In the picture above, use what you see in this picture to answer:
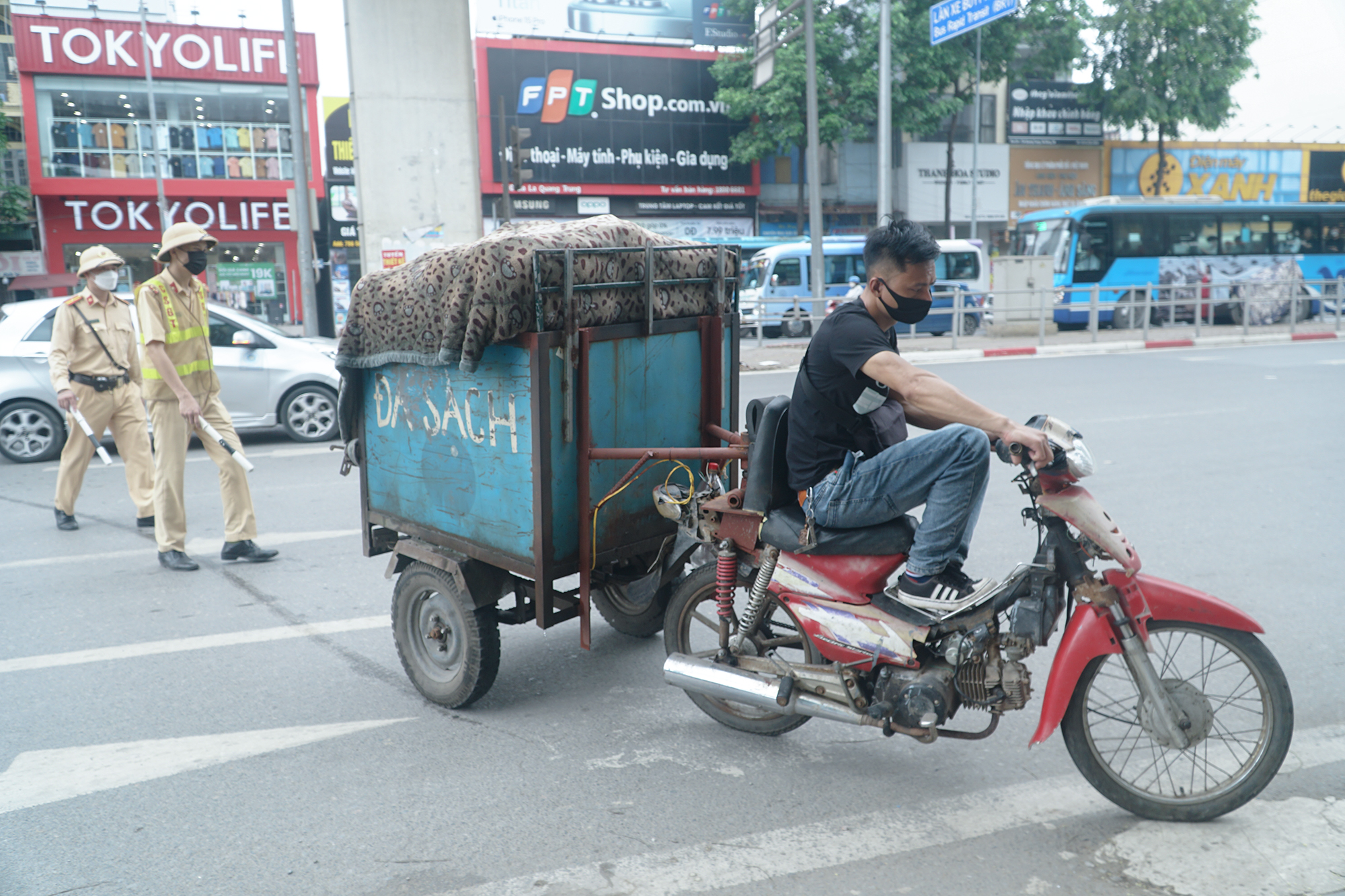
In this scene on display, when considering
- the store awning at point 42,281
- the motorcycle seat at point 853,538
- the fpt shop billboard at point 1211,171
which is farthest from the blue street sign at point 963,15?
the fpt shop billboard at point 1211,171

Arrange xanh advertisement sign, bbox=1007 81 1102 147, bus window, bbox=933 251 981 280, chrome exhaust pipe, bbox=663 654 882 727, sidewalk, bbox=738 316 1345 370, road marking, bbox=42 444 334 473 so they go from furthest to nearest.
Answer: xanh advertisement sign, bbox=1007 81 1102 147 < bus window, bbox=933 251 981 280 < sidewalk, bbox=738 316 1345 370 < road marking, bbox=42 444 334 473 < chrome exhaust pipe, bbox=663 654 882 727

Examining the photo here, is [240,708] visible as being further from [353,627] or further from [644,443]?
[644,443]

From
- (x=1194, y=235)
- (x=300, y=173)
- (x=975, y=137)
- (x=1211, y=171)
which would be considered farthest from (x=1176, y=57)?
(x=300, y=173)

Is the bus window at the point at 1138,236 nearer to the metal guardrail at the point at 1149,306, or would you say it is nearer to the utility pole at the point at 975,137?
the metal guardrail at the point at 1149,306

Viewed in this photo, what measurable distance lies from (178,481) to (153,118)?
2649 cm

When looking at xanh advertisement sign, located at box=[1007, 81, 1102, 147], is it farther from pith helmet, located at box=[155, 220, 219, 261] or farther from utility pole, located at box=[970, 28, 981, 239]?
pith helmet, located at box=[155, 220, 219, 261]

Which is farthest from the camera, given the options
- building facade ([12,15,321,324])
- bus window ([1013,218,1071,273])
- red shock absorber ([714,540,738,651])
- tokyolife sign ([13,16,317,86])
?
building facade ([12,15,321,324])

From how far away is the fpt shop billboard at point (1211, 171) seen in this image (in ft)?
126

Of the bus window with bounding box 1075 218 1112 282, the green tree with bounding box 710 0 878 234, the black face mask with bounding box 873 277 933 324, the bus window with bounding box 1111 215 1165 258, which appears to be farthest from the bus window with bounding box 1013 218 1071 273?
the black face mask with bounding box 873 277 933 324

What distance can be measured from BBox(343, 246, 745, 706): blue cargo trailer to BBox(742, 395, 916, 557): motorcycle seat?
0.24 metres

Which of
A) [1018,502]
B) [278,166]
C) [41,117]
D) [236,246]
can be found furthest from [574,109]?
[1018,502]

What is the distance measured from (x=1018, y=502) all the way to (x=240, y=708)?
498 cm

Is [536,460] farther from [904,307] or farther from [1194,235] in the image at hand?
[1194,235]

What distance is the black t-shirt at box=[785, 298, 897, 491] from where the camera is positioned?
2984 mm
